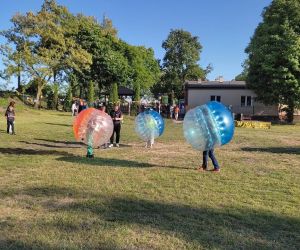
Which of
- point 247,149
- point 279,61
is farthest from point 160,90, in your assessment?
point 247,149

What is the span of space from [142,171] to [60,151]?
488cm

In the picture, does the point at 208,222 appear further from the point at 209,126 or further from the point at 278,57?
the point at 278,57

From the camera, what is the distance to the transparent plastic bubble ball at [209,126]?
9.92 meters

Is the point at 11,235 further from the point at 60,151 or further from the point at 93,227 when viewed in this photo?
the point at 60,151

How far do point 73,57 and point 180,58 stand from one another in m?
31.9

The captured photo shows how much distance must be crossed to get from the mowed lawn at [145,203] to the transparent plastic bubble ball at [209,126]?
815 mm

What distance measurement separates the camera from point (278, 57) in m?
38.0

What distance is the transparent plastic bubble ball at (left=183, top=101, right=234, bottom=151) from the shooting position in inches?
391

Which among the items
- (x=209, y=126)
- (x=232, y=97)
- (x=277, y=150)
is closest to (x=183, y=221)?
(x=209, y=126)

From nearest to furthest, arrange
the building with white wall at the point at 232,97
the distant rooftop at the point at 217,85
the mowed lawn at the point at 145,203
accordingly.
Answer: the mowed lawn at the point at 145,203
the building with white wall at the point at 232,97
the distant rooftop at the point at 217,85

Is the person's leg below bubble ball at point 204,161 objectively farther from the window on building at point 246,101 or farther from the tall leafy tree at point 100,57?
the tall leafy tree at point 100,57

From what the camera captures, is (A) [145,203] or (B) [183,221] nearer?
(B) [183,221]

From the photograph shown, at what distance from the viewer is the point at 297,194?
8367 mm

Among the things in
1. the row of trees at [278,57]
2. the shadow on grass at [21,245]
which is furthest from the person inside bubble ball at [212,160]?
the row of trees at [278,57]
